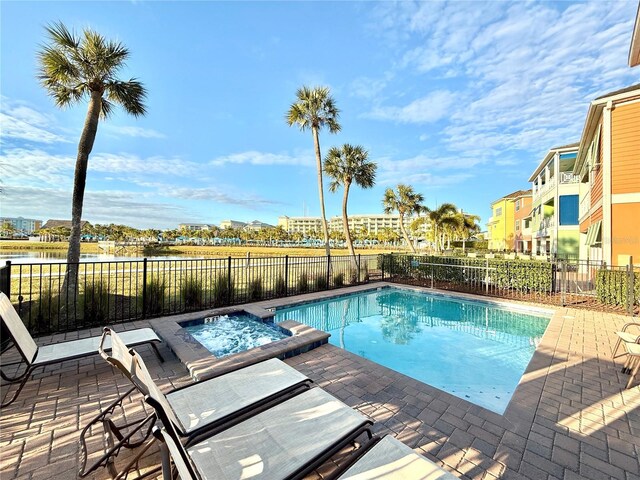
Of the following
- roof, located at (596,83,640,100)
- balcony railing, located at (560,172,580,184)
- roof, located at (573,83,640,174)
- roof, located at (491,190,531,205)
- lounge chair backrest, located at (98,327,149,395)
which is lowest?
lounge chair backrest, located at (98,327,149,395)

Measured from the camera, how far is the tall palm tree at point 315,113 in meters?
14.4

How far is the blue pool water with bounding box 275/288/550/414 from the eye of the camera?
437 centimetres

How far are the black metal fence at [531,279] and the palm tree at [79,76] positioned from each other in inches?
460

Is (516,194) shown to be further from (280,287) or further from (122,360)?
(122,360)

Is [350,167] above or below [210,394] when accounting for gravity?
above

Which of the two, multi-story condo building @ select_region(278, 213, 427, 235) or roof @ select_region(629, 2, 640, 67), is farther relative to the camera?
multi-story condo building @ select_region(278, 213, 427, 235)

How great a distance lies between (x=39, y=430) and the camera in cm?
253

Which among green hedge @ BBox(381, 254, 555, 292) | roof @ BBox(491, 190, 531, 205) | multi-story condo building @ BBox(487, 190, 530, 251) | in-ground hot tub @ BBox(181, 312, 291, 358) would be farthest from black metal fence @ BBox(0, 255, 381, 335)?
multi-story condo building @ BBox(487, 190, 530, 251)

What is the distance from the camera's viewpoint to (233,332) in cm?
586

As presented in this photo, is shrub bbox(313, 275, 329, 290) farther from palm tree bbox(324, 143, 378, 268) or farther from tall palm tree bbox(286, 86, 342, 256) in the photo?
palm tree bbox(324, 143, 378, 268)

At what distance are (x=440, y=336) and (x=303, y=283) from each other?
4.96 m

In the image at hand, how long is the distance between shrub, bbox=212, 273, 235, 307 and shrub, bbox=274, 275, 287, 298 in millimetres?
1655

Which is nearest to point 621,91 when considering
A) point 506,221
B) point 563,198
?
point 563,198

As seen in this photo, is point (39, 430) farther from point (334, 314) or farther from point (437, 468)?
point (334, 314)
